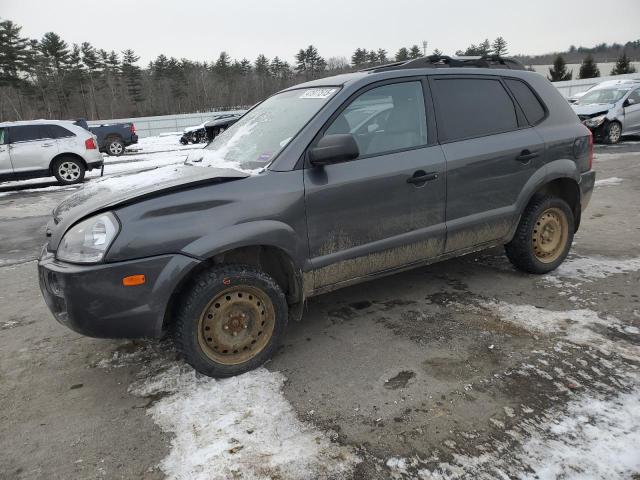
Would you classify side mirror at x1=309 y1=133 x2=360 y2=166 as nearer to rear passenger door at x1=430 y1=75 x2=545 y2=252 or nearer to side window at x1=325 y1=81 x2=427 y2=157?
side window at x1=325 y1=81 x2=427 y2=157

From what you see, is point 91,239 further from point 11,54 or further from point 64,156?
point 11,54

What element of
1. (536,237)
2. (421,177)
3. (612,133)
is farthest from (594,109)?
(421,177)

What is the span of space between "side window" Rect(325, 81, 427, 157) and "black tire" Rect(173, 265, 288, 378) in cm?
110

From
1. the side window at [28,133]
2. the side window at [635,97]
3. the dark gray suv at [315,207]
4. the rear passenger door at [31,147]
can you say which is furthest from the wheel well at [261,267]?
the side window at [635,97]

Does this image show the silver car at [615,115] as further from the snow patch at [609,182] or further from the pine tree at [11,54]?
the pine tree at [11,54]

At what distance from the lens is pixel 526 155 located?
3822 mm

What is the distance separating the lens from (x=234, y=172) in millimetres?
2943

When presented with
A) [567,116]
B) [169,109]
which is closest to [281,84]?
[169,109]

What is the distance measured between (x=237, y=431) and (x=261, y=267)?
108 centimetres

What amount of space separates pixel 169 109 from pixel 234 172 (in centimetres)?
6910

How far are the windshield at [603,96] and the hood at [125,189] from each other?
48.4ft

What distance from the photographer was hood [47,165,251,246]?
8.71 ft

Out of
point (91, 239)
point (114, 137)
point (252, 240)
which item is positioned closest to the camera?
point (91, 239)

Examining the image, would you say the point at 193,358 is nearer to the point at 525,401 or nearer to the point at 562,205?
the point at 525,401
